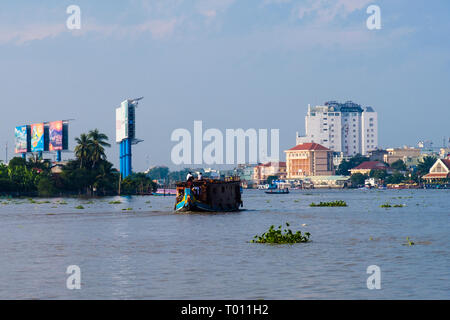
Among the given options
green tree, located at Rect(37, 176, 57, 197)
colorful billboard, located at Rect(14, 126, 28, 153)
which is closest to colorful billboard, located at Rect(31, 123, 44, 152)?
colorful billboard, located at Rect(14, 126, 28, 153)

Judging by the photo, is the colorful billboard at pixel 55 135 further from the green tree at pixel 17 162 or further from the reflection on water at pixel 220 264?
the reflection on water at pixel 220 264

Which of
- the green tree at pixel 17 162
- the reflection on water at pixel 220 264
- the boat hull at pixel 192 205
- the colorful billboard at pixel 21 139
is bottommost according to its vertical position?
the reflection on water at pixel 220 264

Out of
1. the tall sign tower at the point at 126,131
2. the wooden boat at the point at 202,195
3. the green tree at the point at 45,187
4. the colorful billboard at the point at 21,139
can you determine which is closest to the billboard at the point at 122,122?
the tall sign tower at the point at 126,131

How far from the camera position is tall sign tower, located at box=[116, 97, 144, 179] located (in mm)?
182875

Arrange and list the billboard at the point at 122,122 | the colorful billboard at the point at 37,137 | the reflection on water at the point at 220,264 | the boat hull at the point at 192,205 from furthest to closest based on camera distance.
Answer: the colorful billboard at the point at 37,137, the billboard at the point at 122,122, the boat hull at the point at 192,205, the reflection on water at the point at 220,264

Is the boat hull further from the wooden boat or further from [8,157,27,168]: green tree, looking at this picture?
[8,157,27,168]: green tree

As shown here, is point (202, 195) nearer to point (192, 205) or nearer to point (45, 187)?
point (192, 205)

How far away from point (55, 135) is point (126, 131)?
60.6ft

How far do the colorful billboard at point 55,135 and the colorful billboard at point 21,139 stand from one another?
7641mm

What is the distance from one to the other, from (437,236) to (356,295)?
A: 24.2 metres

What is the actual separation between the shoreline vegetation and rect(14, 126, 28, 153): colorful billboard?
15.0 m

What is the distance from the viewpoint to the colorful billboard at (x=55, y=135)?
181250mm
